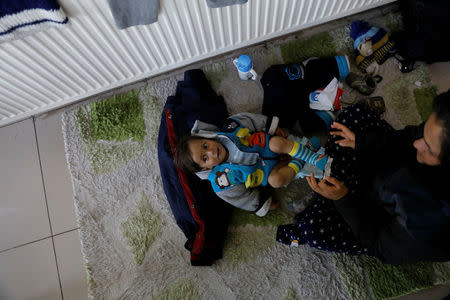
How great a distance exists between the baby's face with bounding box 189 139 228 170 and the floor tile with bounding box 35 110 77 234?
2.40 ft

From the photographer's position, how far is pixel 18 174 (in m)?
1.36

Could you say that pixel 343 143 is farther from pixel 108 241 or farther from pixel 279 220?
pixel 108 241

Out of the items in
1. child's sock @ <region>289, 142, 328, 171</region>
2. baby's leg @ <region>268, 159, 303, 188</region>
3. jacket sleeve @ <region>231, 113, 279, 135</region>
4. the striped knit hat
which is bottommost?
baby's leg @ <region>268, 159, 303, 188</region>

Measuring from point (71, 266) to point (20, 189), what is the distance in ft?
1.48

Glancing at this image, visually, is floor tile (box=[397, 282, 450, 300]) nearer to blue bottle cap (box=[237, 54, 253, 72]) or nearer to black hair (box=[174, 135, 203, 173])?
black hair (box=[174, 135, 203, 173])

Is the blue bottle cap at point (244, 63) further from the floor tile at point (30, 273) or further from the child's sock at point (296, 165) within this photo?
the floor tile at point (30, 273)

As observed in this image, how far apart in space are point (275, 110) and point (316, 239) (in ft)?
1.77

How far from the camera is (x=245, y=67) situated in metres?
1.21

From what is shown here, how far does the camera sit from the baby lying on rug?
1019 millimetres

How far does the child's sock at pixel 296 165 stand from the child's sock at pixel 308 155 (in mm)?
28

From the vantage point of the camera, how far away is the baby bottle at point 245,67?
1.19 meters

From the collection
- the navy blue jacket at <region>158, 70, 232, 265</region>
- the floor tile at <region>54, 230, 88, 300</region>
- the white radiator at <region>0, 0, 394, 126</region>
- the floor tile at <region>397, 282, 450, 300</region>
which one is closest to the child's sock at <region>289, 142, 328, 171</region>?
the navy blue jacket at <region>158, 70, 232, 265</region>

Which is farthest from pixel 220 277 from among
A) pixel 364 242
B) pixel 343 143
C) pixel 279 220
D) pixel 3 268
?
pixel 3 268

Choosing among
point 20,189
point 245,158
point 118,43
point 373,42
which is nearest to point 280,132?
point 245,158
